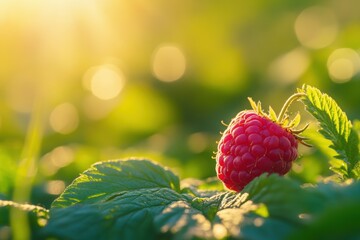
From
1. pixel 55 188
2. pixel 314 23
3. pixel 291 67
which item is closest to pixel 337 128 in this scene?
pixel 55 188

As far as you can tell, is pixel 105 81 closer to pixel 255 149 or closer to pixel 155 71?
pixel 155 71

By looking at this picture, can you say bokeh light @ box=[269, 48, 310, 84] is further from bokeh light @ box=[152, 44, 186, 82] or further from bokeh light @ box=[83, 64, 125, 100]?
bokeh light @ box=[83, 64, 125, 100]

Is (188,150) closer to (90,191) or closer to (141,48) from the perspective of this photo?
(90,191)

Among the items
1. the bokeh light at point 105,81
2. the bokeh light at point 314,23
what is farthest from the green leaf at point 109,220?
the bokeh light at point 314,23

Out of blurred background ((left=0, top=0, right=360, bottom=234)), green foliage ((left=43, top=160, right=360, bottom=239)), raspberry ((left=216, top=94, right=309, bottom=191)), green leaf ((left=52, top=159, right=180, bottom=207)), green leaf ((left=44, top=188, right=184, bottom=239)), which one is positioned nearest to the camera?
green foliage ((left=43, top=160, right=360, bottom=239))

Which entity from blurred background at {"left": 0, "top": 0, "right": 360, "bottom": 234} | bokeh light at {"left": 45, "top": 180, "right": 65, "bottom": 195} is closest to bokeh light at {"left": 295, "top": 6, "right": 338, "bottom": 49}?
blurred background at {"left": 0, "top": 0, "right": 360, "bottom": 234}

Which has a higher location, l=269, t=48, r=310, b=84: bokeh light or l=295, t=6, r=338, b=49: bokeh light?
l=295, t=6, r=338, b=49: bokeh light
